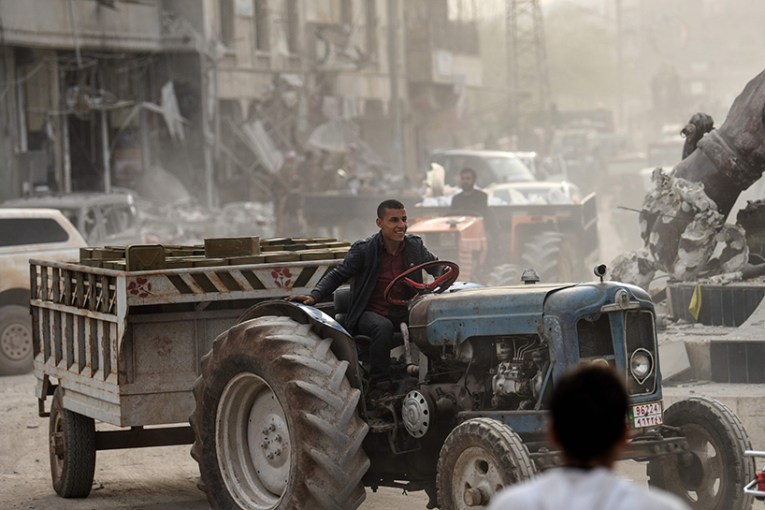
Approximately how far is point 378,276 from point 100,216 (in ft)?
47.7

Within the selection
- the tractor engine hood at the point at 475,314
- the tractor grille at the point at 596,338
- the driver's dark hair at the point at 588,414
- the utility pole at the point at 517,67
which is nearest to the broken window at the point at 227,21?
the utility pole at the point at 517,67

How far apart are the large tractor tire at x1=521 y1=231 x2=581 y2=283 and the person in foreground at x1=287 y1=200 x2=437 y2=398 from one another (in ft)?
39.2

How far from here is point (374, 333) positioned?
26.5ft

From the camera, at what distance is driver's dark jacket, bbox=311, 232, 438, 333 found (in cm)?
823

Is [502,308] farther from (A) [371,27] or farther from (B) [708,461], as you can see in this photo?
(A) [371,27]

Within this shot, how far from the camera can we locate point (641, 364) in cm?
740

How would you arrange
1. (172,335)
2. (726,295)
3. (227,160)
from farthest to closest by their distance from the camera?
(227,160) < (726,295) < (172,335)

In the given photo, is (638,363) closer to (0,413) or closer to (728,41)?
(0,413)

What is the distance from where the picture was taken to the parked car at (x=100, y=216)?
21922 millimetres

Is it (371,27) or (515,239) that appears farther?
(371,27)

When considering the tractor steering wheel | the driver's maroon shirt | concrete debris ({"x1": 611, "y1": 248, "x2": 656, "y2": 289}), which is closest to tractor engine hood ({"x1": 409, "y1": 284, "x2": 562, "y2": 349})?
the tractor steering wheel

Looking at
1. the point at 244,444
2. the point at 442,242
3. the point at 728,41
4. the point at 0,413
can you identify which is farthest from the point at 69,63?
the point at 728,41

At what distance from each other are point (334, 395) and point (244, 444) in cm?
109

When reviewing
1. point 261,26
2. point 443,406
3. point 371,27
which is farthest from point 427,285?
point 371,27
